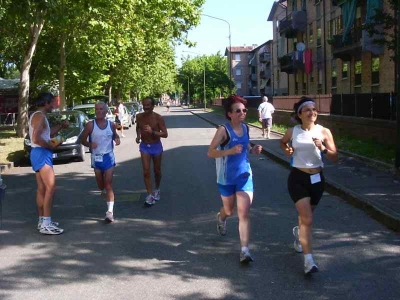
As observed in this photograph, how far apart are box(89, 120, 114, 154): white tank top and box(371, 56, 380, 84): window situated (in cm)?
2369

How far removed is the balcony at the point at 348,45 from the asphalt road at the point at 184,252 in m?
21.1

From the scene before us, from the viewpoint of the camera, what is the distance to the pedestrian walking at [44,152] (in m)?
6.86

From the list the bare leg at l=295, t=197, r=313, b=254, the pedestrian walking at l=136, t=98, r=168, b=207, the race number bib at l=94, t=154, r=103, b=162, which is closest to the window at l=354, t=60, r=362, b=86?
the pedestrian walking at l=136, t=98, r=168, b=207

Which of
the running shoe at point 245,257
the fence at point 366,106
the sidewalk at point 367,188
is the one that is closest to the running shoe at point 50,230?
the running shoe at point 245,257

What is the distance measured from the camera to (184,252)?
609 cm

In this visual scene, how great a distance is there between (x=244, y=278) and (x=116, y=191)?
572cm

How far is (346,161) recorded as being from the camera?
13.3 meters

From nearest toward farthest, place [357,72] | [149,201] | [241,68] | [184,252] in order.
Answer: [184,252] → [149,201] → [357,72] → [241,68]

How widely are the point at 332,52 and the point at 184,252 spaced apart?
29086mm

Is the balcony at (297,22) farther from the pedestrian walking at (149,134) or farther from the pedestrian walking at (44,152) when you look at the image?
the pedestrian walking at (44,152)

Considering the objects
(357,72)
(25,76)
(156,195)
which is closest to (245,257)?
(156,195)

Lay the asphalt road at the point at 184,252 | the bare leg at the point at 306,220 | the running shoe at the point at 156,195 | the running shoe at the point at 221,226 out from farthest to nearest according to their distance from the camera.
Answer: the running shoe at the point at 156,195 → the running shoe at the point at 221,226 → the bare leg at the point at 306,220 → the asphalt road at the point at 184,252

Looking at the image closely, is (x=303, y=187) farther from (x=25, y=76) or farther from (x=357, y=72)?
(x=357, y=72)

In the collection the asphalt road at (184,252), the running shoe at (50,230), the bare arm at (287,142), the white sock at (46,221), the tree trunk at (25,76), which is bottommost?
the asphalt road at (184,252)
